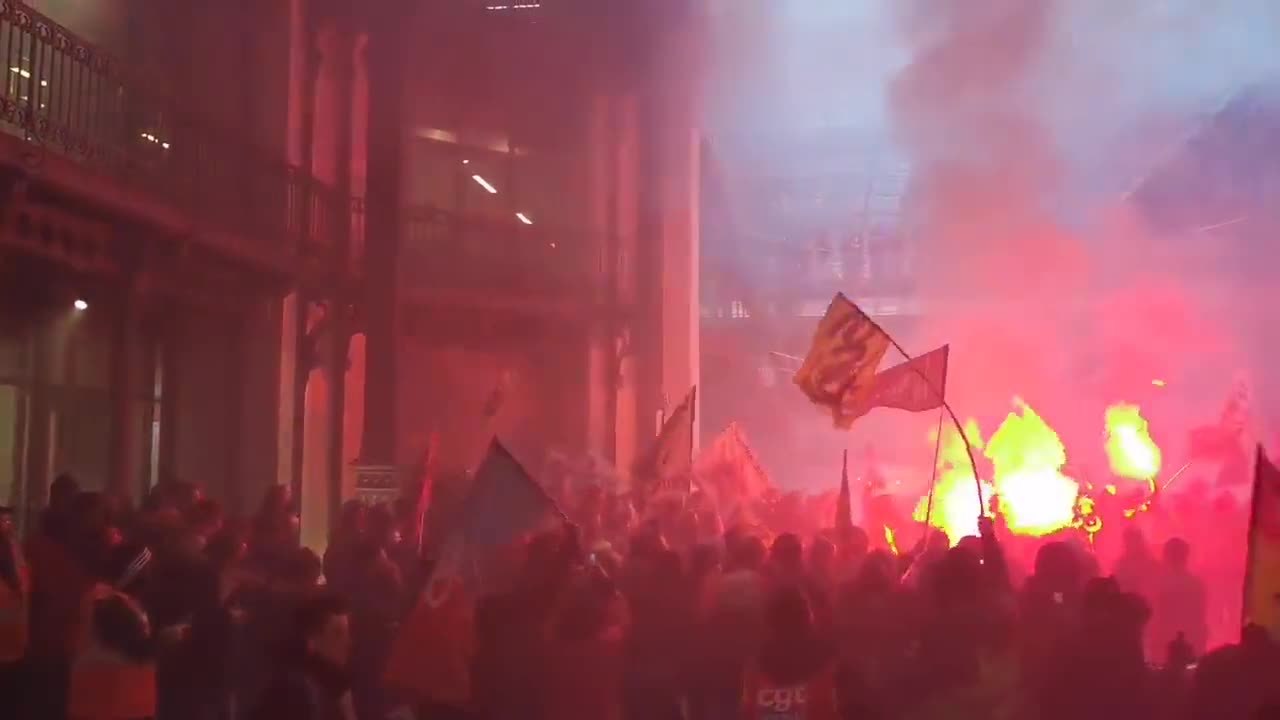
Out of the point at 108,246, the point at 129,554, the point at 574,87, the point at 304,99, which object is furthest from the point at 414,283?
the point at 129,554

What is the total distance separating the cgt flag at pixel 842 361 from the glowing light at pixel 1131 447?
5.19 meters

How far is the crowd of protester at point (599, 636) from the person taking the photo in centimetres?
431

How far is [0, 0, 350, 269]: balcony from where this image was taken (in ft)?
27.0

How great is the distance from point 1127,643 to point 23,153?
20.6 ft

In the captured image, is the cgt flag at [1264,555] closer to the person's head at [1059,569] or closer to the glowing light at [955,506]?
the person's head at [1059,569]

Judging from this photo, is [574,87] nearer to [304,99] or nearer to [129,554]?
[304,99]

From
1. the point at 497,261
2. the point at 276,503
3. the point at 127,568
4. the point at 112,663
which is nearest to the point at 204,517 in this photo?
the point at 276,503

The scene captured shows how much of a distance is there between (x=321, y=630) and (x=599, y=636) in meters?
1.18

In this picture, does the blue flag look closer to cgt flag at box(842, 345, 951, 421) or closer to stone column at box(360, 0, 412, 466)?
cgt flag at box(842, 345, 951, 421)

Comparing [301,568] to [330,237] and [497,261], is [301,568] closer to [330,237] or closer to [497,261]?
[330,237]

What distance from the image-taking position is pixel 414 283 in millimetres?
14297

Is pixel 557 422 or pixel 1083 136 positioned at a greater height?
pixel 1083 136

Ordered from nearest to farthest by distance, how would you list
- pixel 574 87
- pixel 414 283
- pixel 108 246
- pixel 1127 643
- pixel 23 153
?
pixel 1127 643 < pixel 23 153 < pixel 108 246 < pixel 414 283 < pixel 574 87

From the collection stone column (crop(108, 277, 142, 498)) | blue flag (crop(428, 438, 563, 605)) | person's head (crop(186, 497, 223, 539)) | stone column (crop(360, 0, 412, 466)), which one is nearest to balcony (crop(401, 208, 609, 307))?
stone column (crop(360, 0, 412, 466))
